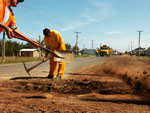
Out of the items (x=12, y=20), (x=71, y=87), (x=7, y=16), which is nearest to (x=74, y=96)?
(x=71, y=87)

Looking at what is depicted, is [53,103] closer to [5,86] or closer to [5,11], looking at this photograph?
[5,11]

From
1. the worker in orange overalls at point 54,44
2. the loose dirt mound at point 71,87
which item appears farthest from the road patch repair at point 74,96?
the worker in orange overalls at point 54,44

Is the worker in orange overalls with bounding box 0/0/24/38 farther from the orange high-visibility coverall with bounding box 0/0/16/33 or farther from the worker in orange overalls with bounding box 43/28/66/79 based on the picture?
the worker in orange overalls with bounding box 43/28/66/79

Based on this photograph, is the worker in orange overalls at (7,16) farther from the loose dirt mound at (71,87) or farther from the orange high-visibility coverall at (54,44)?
the orange high-visibility coverall at (54,44)

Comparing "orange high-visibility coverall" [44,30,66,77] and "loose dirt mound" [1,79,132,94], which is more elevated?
"orange high-visibility coverall" [44,30,66,77]

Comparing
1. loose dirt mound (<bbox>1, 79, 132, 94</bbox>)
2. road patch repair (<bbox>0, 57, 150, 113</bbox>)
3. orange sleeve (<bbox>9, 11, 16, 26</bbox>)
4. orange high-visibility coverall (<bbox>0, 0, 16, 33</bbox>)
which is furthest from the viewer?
loose dirt mound (<bbox>1, 79, 132, 94</bbox>)

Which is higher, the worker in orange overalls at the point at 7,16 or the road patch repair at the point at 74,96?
the worker in orange overalls at the point at 7,16

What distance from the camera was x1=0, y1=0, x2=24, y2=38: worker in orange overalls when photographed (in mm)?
2320

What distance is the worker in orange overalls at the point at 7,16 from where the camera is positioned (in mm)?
2320

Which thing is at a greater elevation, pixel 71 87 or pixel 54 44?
pixel 54 44

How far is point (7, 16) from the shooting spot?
2.46 meters

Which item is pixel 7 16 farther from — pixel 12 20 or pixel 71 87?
pixel 71 87

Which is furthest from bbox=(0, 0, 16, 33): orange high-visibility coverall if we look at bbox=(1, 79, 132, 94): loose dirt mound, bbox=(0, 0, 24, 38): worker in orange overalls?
bbox=(1, 79, 132, 94): loose dirt mound

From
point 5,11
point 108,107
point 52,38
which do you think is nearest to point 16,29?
point 5,11
